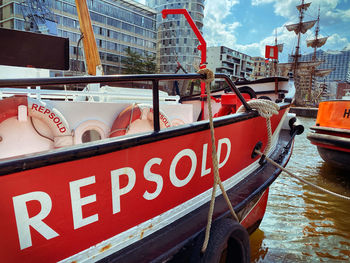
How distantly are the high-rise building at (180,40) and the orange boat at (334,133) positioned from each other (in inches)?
1931

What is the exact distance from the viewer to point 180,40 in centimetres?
5459

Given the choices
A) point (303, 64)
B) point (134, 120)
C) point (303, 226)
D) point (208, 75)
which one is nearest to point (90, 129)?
point (134, 120)

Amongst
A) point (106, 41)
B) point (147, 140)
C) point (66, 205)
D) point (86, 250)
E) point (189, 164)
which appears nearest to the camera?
point (66, 205)

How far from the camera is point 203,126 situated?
5.41 ft

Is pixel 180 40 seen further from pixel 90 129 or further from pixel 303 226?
pixel 90 129

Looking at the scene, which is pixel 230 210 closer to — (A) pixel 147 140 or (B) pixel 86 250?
(A) pixel 147 140

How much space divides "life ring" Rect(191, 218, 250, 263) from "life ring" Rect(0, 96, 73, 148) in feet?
4.73

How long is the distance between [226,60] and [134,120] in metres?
71.4

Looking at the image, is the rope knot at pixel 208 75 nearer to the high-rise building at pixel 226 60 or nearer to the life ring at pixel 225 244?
the life ring at pixel 225 244

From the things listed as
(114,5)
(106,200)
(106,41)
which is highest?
(114,5)

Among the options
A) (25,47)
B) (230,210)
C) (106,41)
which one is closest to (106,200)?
(230,210)

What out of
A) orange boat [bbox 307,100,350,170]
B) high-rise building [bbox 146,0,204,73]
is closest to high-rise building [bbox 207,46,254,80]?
high-rise building [bbox 146,0,204,73]

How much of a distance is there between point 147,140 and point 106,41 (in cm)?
4063

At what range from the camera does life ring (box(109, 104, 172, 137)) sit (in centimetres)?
221
